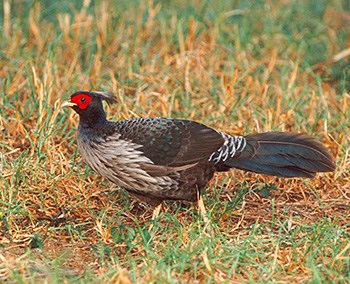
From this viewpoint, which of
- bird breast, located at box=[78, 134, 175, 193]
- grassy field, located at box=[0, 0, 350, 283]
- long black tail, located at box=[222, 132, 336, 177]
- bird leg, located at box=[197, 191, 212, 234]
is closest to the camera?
grassy field, located at box=[0, 0, 350, 283]

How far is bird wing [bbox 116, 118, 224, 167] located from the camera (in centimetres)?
485

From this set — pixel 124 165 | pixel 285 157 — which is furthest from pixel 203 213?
pixel 285 157

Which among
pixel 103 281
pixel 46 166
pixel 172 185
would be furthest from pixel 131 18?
pixel 103 281

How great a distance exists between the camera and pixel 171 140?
4.88m

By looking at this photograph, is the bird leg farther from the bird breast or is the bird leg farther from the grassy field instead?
the bird breast

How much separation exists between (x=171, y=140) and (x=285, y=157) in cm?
76

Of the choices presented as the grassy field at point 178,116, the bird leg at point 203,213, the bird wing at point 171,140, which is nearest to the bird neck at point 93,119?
the bird wing at point 171,140

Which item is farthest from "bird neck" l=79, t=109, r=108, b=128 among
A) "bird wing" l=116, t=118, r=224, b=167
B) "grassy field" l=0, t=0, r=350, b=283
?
"grassy field" l=0, t=0, r=350, b=283

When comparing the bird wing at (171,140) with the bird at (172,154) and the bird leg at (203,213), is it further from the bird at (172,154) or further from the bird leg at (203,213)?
the bird leg at (203,213)

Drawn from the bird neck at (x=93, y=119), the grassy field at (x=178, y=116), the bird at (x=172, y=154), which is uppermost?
the bird neck at (x=93, y=119)

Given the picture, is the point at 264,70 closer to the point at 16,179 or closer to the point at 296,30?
the point at 296,30

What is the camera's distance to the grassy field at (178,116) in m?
4.18

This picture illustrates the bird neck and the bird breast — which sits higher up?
the bird neck

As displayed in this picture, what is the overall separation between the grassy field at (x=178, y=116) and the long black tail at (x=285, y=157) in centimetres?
27
